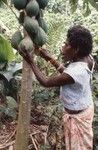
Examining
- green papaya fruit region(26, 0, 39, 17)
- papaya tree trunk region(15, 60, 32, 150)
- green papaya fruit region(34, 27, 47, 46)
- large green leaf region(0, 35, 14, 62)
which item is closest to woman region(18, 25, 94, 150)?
papaya tree trunk region(15, 60, 32, 150)

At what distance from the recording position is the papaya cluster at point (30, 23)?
2457mm

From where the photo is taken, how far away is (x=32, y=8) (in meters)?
2.45

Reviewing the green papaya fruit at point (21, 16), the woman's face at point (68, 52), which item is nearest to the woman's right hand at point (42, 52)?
the woman's face at point (68, 52)

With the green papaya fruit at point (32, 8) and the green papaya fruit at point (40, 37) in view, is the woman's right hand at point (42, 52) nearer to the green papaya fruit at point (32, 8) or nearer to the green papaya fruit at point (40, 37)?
the green papaya fruit at point (40, 37)

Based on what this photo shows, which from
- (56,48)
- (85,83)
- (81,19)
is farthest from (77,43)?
(81,19)

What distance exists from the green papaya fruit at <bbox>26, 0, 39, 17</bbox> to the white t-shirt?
610 millimetres

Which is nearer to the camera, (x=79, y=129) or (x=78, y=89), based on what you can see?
(x=78, y=89)

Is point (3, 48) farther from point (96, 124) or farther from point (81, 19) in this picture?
point (81, 19)

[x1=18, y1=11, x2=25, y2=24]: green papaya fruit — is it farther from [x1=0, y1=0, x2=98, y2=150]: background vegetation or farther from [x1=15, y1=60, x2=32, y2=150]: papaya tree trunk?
[x1=0, y1=0, x2=98, y2=150]: background vegetation

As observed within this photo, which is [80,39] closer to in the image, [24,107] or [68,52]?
[68,52]

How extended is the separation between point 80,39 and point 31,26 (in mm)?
647

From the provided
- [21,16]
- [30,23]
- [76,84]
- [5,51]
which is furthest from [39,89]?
[30,23]

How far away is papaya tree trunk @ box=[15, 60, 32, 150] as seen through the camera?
2713 mm

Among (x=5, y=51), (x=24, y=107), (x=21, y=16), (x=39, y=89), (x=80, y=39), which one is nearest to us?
(x=21, y=16)
